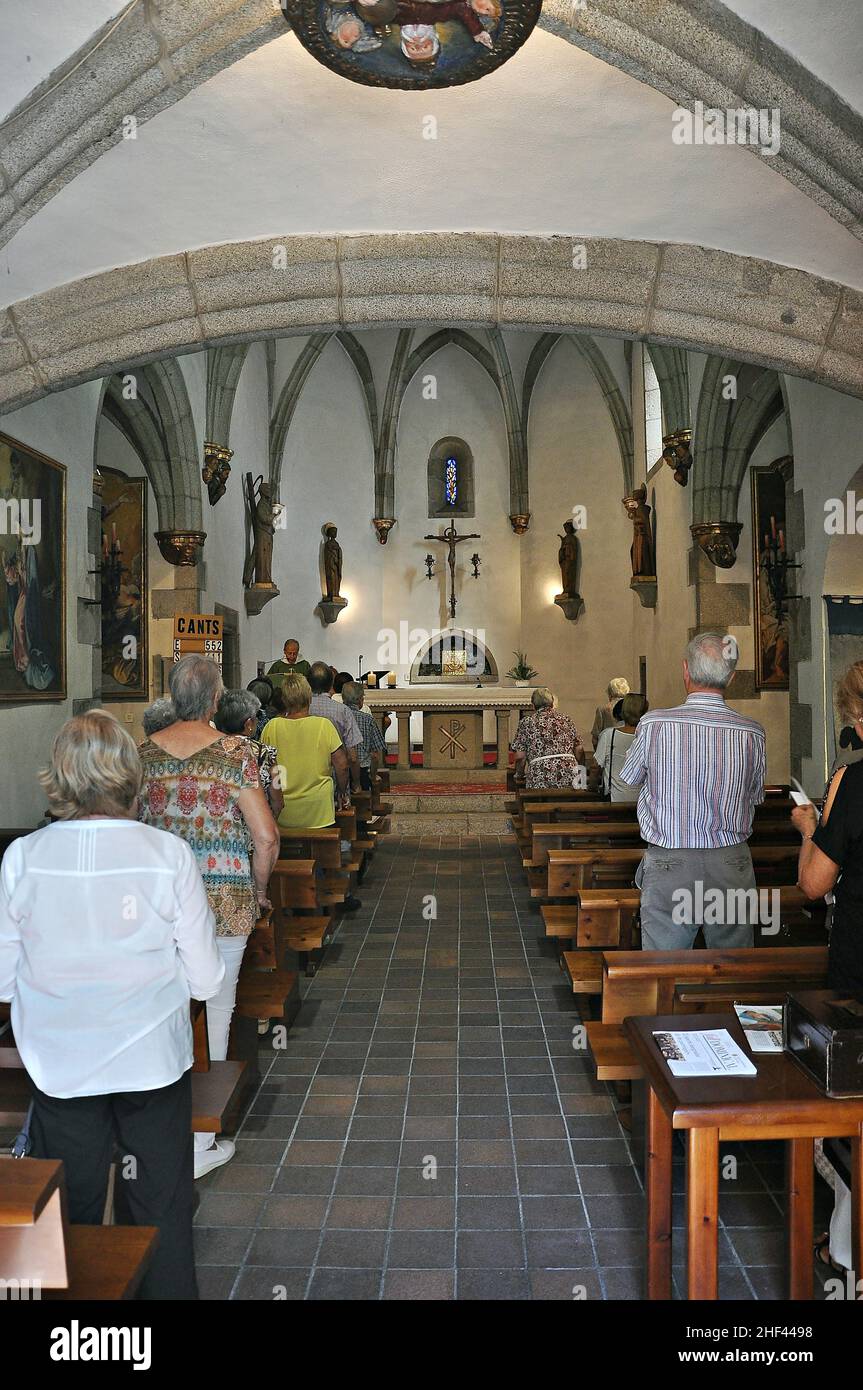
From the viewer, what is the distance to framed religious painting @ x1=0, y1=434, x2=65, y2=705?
215 inches

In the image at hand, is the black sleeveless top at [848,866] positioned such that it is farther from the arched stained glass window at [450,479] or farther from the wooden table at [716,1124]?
the arched stained glass window at [450,479]

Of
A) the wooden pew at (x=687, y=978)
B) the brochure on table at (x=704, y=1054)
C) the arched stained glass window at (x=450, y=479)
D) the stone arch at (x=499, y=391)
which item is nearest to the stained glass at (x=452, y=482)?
the arched stained glass window at (x=450, y=479)

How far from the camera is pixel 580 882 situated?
4598 millimetres

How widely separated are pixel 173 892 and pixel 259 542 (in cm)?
1052

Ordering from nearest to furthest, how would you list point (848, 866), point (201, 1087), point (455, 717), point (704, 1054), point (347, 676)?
point (704, 1054) < point (848, 866) < point (201, 1087) < point (347, 676) < point (455, 717)

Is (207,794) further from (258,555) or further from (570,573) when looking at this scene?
(570,573)

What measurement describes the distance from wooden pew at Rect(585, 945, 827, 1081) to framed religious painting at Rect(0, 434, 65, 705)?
3.82 meters

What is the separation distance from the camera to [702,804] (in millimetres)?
3426

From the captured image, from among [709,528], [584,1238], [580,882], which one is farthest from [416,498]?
[584,1238]

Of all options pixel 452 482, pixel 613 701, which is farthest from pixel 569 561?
pixel 613 701

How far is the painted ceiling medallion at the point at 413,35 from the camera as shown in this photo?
10.0ft

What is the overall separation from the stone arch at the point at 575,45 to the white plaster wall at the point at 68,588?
2138mm
